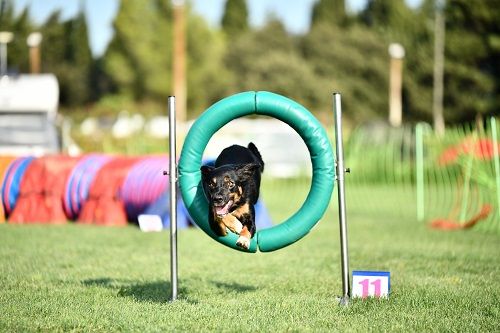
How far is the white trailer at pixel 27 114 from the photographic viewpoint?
18173 mm

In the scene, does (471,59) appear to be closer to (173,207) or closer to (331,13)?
(331,13)

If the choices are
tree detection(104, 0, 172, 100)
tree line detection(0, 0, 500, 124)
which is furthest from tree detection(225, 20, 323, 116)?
tree detection(104, 0, 172, 100)

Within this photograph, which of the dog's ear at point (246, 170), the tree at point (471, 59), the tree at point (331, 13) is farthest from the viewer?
the tree at point (331, 13)

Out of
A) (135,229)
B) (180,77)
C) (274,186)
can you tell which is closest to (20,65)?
(180,77)

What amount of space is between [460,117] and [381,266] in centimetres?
3785

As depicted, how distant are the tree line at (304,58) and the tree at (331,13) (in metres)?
0.08

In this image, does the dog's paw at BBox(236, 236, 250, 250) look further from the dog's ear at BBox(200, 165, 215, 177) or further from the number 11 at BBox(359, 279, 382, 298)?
the number 11 at BBox(359, 279, 382, 298)

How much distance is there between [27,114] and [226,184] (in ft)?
47.4

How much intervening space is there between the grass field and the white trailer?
8076 mm

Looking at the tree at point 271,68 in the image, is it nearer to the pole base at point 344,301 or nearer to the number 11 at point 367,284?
the number 11 at point 367,284

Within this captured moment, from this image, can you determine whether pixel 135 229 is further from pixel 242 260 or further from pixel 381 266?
pixel 381 266

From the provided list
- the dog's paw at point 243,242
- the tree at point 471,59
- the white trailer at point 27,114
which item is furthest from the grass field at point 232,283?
the tree at point 471,59

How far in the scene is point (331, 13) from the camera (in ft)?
197

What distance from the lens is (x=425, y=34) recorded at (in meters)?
48.1
